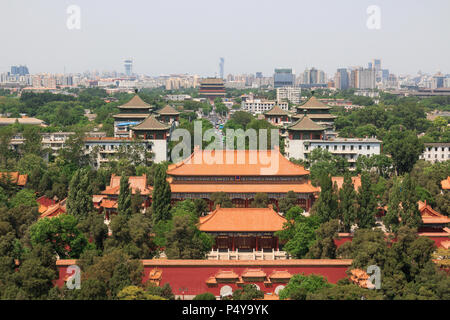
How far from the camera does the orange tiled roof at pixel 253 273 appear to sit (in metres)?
17.0

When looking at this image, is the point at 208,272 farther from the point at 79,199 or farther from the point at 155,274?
the point at 79,199

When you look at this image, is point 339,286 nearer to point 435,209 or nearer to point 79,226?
point 79,226

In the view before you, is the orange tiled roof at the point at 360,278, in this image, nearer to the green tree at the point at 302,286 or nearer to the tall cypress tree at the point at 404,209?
the green tree at the point at 302,286

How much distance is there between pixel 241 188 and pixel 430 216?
25.6ft

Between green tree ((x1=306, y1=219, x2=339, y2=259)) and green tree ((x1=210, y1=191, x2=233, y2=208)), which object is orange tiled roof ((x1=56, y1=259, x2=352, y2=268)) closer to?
green tree ((x1=306, y1=219, x2=339, y2=259))

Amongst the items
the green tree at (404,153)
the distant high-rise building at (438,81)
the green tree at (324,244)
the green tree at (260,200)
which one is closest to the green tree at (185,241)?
the green tree at (324,244)

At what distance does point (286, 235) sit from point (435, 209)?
7.98 m

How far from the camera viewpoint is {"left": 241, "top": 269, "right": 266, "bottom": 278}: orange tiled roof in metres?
17.0

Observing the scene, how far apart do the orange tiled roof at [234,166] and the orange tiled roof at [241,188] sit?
19.0 inches

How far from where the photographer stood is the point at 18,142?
35.8m

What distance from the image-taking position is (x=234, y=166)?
26.0 meters

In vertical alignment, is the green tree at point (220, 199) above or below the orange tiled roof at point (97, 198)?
above

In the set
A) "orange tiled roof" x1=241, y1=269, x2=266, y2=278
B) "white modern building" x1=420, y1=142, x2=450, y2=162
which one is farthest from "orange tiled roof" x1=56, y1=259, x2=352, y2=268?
"white modern building" x1=420, y1=142, x2=450, y2=162

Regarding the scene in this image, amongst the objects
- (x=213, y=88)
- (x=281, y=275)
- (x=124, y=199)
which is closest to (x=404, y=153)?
(x=124, y=199)
